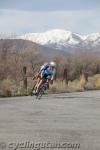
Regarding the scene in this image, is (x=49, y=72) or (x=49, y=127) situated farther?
(x=49, y=72)

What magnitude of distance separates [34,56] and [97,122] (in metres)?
37.0

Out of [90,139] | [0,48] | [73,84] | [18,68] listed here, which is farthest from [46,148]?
[0,48]

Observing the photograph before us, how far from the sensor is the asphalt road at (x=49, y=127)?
10.4 metres

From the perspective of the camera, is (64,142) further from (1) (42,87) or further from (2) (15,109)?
(1) (42,87)

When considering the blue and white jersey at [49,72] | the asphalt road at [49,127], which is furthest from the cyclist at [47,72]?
the asphalt road at [49,127]

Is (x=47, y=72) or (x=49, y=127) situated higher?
(x=47, y=72)

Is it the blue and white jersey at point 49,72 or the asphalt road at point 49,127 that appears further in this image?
the blue and white jersey at point 49,72

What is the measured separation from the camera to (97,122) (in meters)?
14.5

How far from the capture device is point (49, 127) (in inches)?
515

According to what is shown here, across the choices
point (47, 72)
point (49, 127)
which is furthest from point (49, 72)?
point (49, 127)

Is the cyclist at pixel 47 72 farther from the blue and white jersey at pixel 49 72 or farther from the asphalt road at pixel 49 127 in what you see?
the asphalt road at pixel 49 127

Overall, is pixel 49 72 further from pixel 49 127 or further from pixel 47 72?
pixel 49 127

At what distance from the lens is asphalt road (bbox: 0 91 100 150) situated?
34.2 feet

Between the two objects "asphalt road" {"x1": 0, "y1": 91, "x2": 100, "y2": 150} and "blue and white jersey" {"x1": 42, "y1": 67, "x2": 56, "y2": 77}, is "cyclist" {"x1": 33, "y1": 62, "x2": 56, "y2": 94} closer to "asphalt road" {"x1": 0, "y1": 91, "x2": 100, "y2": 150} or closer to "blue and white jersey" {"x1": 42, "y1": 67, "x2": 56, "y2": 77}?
"blue and white jersey" {"x1": 42, "y1": 67, "x2": 56, "y2": 77}
